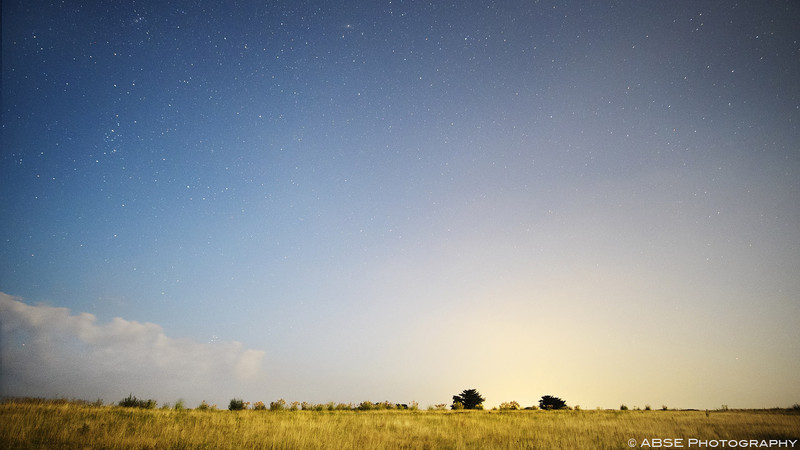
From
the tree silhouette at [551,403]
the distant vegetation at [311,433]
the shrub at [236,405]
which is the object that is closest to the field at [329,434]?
the distant vegetation at [311,433]

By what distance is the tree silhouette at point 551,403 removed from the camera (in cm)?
2956

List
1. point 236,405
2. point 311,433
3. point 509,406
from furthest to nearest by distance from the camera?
1. point 509,406
2. point 236,405
3. point 311,433

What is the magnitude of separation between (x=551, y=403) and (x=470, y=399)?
7.06 meters

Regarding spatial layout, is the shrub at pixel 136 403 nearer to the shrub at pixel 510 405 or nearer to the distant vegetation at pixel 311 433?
the distant vegetation at pixel 311 433

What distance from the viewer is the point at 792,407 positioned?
87.9 ft

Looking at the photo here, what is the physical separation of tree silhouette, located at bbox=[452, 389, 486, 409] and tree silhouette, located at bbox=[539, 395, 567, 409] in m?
5.22

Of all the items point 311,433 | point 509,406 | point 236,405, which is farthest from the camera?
point 509,406

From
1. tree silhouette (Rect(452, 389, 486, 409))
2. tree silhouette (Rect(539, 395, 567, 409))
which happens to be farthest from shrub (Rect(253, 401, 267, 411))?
tree silhouette (Rect(539, 395, 567, 409))

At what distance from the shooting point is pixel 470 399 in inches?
1220

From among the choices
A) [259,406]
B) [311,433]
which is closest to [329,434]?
[311,433]

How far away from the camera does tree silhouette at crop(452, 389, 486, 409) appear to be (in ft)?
98.7

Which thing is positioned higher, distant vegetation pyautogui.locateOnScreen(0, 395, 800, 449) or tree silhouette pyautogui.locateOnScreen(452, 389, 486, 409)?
distant vegetation pyautogui.locateOnScreen(0, 395, 800, 449)

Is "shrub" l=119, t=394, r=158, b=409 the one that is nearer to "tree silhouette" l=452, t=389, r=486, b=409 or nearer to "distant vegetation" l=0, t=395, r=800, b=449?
"distant vegetation" l=0, t=395, r=800, b=449

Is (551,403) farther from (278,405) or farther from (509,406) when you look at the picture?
(278,405)
